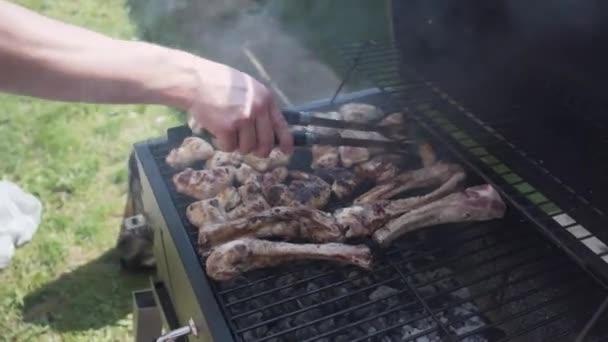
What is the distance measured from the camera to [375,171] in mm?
2139

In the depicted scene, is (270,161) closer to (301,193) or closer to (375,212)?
(301,193)

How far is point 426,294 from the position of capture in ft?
6.01

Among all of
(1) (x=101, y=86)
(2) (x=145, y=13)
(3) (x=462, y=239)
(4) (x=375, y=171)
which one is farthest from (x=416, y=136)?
(2) (x=145, y=13)

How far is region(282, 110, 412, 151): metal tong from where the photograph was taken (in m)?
1.86

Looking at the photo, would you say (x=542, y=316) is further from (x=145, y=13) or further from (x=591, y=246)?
(x=145, y=13)

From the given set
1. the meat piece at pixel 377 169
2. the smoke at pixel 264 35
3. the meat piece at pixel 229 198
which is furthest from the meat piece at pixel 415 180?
the smoke at pixel 264 35

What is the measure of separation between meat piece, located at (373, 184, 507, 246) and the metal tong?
286 mm

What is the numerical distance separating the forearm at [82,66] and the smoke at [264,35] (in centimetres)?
274

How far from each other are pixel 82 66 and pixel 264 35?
4.12 metres

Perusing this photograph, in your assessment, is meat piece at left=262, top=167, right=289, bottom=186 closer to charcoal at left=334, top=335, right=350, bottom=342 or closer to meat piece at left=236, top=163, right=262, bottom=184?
meat piece at left=236, top=163, right=262, bottom=184

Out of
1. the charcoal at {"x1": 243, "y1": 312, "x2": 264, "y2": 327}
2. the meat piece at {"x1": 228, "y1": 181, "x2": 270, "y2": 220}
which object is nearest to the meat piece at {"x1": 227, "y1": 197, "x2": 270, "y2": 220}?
the meat piece at {"x1": 228, "y1": 181, "x2": 270, "y2": 220}

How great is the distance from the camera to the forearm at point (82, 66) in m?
1.49

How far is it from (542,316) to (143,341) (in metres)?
1.34

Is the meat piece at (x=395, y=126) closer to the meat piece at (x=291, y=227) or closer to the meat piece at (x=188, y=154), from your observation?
the meat piece at (x=291, y=227)
